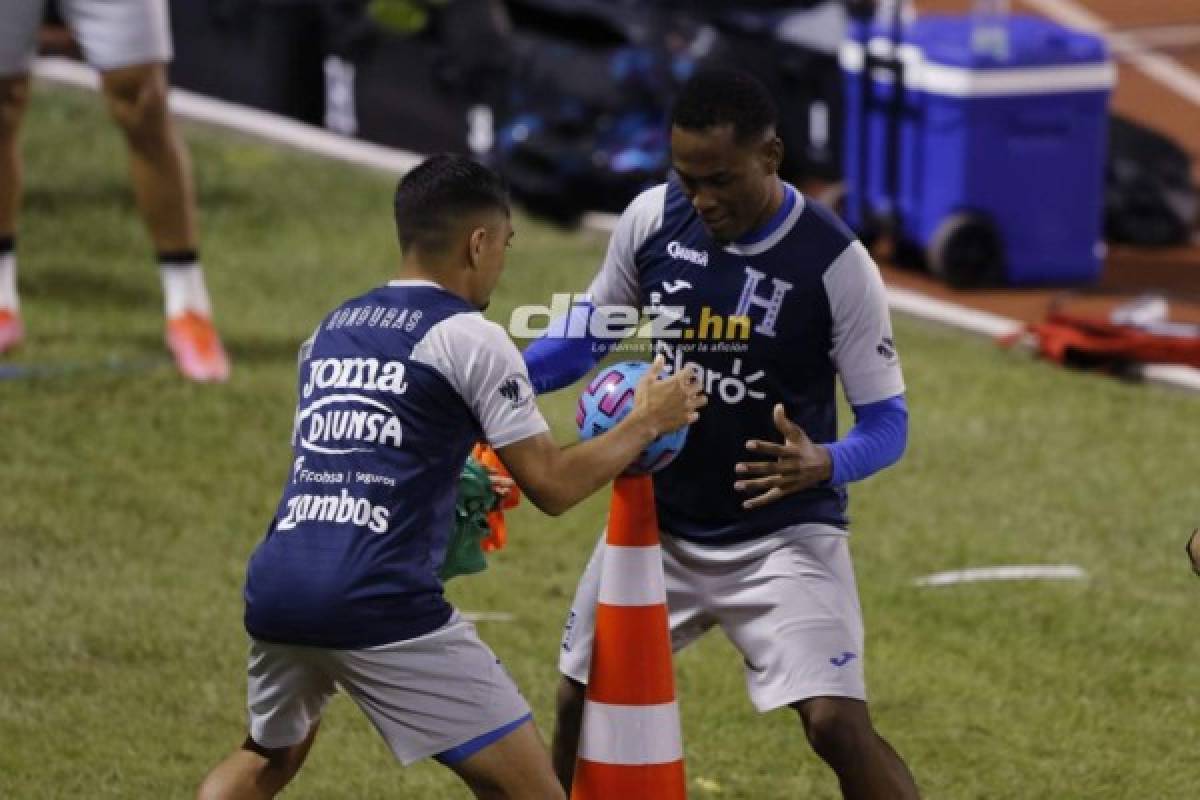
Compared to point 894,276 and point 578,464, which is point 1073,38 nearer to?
point 894,276

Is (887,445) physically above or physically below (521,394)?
below

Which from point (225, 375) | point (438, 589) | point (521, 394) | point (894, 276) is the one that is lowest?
point (894, 276)

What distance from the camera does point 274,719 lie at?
17.3ft

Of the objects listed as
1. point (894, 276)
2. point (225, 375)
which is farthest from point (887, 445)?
point (894, 276)

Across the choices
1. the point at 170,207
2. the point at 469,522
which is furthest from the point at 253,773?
the point at 170,207

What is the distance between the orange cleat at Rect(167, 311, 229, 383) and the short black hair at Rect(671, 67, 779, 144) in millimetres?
4499

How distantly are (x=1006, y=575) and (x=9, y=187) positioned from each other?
421cm

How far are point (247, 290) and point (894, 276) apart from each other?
11.1ft

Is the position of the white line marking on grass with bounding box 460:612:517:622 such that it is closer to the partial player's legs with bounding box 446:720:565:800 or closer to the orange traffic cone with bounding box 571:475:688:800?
the orange traffic cone with bounding box 571:475:688:800

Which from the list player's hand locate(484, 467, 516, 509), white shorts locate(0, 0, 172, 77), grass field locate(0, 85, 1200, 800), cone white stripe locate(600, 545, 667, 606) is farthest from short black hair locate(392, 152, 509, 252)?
white shorts locate(0, 0, 172, 77)

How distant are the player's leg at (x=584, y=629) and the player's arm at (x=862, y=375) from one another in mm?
293

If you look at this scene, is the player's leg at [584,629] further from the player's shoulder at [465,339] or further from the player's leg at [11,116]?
the player's leg at [11,116]

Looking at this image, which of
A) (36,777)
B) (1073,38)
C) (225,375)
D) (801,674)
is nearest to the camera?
(801,674)

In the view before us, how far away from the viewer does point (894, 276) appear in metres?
12.8
